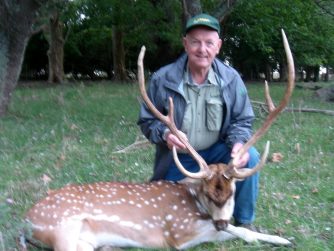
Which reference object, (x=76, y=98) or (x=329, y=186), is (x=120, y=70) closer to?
(x=76, y=98)

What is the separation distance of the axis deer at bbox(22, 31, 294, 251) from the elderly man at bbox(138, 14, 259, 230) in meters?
0.39

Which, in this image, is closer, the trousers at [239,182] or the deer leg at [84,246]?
the deer leg at [84,246]

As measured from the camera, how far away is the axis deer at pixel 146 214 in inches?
160

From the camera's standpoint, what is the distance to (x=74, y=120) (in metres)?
10.6

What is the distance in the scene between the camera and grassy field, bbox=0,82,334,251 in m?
4.82

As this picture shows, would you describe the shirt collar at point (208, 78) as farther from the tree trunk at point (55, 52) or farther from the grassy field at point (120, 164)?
the tree trunk at point (55, 52)

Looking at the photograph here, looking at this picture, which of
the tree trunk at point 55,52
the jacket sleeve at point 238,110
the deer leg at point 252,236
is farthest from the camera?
the tree trunk at point 55,52

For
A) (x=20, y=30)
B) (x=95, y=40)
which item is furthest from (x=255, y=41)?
(x=20, y=30)

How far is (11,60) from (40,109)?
1.82 m

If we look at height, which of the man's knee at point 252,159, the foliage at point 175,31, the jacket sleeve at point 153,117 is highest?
the foliage at point 175,31

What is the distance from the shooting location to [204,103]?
4828mm

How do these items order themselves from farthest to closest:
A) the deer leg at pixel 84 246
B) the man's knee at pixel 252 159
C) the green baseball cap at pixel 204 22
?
the green baseball cap at pixel 204 22
the man's knee at pixel 252 159
the deer leg at pixel 84 246

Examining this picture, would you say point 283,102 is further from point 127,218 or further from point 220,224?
point 127,218

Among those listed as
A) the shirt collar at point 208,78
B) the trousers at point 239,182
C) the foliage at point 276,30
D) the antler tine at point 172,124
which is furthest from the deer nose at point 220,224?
the foliage at point 276,30
